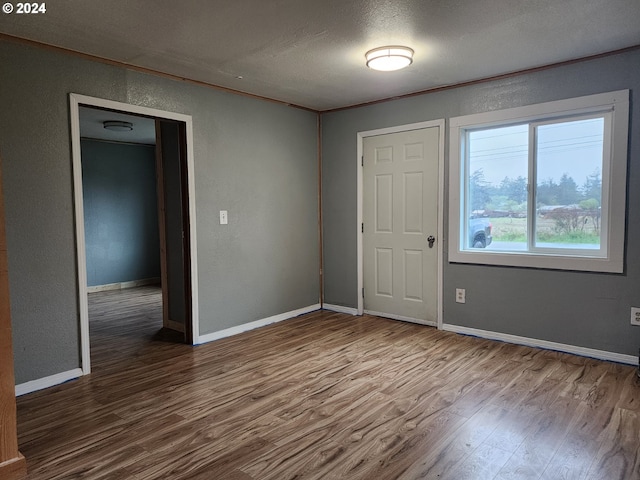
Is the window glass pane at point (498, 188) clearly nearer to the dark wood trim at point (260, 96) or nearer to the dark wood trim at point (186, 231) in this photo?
the dark wood trim at point (260, 96)

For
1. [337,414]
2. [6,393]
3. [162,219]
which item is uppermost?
[162,219]

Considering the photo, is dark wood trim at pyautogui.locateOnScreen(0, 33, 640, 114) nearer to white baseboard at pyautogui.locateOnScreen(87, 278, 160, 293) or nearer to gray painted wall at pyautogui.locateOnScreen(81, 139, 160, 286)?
gray painted wall at pyautogui.locateOnScreen(81, 139, 160, 286)

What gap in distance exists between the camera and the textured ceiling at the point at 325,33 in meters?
2.43

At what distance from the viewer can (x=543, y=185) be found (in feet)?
11.9

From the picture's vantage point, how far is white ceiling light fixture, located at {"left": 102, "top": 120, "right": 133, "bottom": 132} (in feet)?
18.2

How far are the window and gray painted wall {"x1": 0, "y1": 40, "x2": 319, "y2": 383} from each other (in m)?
1.73

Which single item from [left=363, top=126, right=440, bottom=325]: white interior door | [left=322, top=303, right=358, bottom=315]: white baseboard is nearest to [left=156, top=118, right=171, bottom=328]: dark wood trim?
[left=322, top=303, right=358, bottom=315]: white baseboard

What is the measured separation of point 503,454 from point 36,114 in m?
3.47

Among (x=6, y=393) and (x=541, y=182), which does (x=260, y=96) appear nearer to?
(x=541, y=182)

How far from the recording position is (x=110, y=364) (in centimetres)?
343

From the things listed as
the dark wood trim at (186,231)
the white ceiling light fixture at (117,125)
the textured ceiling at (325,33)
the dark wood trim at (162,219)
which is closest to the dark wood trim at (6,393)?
the textured ceiling at (325,33)

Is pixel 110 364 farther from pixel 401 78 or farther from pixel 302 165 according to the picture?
pixel 401 78

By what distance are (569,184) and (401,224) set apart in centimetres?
157

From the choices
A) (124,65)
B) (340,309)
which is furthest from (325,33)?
(340,309)
